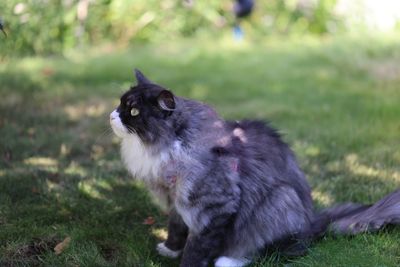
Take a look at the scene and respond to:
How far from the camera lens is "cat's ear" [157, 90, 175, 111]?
2770 mm

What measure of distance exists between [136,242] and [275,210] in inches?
34.7

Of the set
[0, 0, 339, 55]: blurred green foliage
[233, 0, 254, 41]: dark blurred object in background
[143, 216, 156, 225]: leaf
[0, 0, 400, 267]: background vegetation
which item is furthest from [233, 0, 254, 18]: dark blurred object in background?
[143, 216, 156, 225]: leaf

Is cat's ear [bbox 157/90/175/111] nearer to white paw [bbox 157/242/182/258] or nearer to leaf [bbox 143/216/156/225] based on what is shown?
white paw [bbox 157/242/182/258]

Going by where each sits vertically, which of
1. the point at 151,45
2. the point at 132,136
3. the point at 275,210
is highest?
the point at 132,136

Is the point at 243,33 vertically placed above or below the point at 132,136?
below

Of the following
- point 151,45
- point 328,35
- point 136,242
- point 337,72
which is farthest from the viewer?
point 328,35

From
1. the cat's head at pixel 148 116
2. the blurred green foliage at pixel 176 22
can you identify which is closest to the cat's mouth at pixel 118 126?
the cat's head at pixel 148 116

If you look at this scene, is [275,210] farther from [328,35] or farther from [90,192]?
[328,35]

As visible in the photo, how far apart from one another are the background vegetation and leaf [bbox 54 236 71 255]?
0.02 meters

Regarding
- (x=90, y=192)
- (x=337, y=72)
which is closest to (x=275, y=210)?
(x=90, y=192)

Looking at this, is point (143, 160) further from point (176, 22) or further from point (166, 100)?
point (176, 22)

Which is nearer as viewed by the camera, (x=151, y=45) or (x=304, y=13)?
(x=151, y=45)

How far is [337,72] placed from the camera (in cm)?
743

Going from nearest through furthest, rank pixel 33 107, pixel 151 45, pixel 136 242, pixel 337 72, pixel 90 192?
pixel 136 242, pixel 90 192, pixel 33 107, pixel 337 72, pixel 151 45
